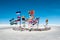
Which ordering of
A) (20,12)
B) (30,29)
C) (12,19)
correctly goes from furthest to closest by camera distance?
(12,19) < (20,12) < (30,29)

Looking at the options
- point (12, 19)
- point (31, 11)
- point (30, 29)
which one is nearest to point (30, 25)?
point (30, 29)

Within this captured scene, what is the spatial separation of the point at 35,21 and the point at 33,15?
2.01m

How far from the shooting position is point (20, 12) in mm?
51656

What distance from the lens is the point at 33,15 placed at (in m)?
50.2

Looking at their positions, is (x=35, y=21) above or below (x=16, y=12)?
below

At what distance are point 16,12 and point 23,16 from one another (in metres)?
2.66

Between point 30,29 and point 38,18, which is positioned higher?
point 38,18

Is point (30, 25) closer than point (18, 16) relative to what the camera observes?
Yes

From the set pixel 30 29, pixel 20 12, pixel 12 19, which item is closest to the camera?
pixel 30 29

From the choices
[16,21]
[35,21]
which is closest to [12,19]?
[16,21]

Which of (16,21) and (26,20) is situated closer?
(26,20)

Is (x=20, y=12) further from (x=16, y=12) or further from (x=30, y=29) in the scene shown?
(x=30, y=29)

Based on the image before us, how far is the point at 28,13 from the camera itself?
164 ft

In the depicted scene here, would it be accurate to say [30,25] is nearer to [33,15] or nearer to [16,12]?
[33,15]
